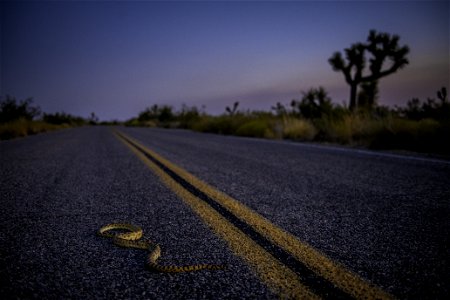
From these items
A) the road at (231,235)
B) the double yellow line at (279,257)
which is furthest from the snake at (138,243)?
the double yellow line at (279,257)

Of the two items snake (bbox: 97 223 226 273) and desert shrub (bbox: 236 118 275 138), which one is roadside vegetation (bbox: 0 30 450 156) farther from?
snake (bbox: 97 223 226 273)

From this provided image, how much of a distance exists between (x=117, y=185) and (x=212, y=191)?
122 cm

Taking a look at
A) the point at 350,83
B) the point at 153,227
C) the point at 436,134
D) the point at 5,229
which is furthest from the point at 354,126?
the point at 350,83

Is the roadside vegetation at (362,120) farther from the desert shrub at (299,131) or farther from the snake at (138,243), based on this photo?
the snake at (138,243)

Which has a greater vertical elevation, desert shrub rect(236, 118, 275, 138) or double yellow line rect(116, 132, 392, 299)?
desert shrub rect(236, 118, 275, 138)

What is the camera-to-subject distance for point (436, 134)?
24.2ft

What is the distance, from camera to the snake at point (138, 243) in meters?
1.48

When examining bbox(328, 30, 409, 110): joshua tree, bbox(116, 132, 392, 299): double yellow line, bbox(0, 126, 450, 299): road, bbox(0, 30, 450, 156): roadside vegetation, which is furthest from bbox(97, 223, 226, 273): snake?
bbox(328, 30, 409, 110): joshua tree

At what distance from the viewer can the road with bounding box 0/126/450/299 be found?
1330 millimetres

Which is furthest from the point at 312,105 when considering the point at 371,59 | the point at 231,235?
the point at 231,235

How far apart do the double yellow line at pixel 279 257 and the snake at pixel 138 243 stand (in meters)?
0.26

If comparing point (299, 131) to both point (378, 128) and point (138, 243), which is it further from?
point (138, 243)

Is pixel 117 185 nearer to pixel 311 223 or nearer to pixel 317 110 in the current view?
pixel 311 223

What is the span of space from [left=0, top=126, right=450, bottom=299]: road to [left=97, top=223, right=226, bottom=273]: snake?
41 millimetres
